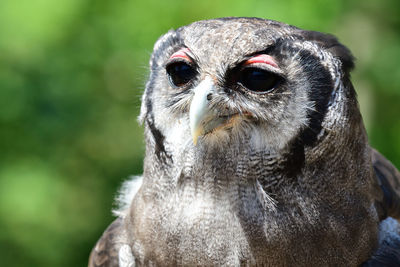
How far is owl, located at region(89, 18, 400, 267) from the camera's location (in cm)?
252

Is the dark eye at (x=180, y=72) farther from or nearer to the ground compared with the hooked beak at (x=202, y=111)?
farther from the ground

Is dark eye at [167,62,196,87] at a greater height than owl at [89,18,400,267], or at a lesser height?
greater

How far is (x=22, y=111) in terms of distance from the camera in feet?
24.1

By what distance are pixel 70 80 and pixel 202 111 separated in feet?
18.0

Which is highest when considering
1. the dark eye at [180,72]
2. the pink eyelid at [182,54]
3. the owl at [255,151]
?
the pink eyelid at [182,54]

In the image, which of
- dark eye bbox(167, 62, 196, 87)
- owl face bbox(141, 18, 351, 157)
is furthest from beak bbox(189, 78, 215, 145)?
dark eye bbox(167, 62, 196, 87)

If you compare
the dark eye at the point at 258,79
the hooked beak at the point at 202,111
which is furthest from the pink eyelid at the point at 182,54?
the dark eye at the point at 258,79

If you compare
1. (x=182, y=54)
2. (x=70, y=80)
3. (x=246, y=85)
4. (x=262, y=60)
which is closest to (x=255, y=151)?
(x=246, y=85)

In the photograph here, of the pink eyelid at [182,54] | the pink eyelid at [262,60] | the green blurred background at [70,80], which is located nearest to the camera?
the pink eyelid at [262,60]

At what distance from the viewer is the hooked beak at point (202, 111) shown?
2453mm

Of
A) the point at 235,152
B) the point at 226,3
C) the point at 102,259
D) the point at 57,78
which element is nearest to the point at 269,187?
the point at 235,152

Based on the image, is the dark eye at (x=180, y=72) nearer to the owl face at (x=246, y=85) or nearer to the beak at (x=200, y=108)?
the owl face at (x=246, y=85)

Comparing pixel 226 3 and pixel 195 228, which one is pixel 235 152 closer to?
pixel 195 228

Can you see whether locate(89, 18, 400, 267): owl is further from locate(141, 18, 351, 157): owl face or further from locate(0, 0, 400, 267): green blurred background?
locate(0, 0, 400, 267): green blurred background
